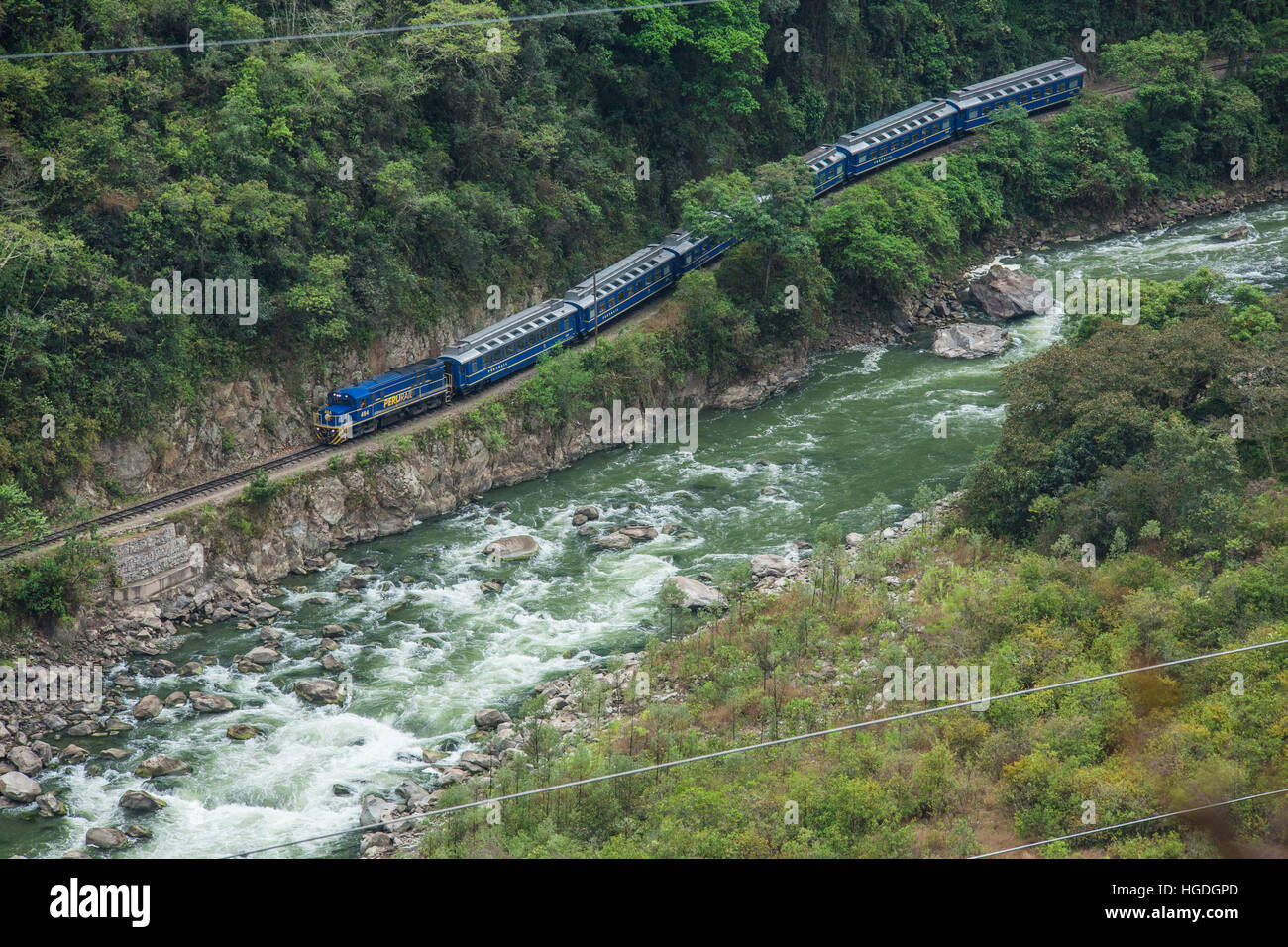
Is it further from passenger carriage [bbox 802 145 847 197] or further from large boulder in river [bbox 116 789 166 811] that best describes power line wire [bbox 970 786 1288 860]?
passenger carriage [bbox 802 145 847 197]

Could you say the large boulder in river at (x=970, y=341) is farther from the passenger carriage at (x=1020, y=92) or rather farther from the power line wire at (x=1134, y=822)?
the power line wire at (x=1134, y=822)

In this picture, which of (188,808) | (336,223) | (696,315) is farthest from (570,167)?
(188,808)

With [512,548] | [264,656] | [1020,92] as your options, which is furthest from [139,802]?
[1020,92]

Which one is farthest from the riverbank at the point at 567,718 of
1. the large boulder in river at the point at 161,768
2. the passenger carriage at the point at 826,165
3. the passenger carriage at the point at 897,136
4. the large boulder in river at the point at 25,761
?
the passenger carriage at the point at 897,136

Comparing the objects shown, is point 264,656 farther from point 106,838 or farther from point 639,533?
point 639,533

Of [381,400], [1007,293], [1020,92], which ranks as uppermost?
[1020,92]

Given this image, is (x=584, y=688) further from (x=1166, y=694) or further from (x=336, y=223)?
(x=336, y=223)

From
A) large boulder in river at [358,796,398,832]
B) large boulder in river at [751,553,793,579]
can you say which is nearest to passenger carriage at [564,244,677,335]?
large boulder in river at [751,553,793,579]
